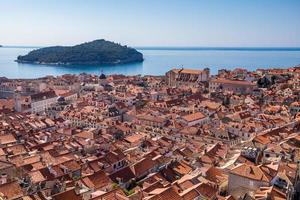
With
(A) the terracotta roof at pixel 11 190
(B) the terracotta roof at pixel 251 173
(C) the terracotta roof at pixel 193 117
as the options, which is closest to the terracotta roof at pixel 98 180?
(A) the terracotta roof at pixel 11 190

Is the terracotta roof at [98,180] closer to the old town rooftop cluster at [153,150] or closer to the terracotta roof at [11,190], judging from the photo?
the old town rooftop cluster at [153,150]

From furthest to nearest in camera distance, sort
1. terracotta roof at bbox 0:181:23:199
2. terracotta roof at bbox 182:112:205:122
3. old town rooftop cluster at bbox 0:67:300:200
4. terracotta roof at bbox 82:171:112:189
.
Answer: terracotta roof at bbox 182:112:205:122 → terracotta roof at bbox 82:171:112:189 → old town rooftop cluster at bbox 0:67:300:200 → terracotta roof at bbox 0:181:23:199

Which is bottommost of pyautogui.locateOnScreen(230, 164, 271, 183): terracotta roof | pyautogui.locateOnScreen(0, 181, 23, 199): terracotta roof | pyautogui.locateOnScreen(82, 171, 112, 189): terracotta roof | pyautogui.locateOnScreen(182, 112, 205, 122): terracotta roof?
pyautogui.locateOnScreen(182, 112, 205, 122): terracotta roof

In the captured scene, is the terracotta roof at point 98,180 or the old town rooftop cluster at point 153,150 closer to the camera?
the old town rooftop cluster at point 153,150

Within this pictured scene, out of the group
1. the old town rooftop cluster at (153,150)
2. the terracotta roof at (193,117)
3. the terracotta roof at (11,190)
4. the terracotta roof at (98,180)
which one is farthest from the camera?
the terracotta roof at (193,117)

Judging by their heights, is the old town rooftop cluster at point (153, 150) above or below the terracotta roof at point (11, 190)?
below

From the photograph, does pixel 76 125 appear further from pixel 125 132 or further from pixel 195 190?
pixel 195 190

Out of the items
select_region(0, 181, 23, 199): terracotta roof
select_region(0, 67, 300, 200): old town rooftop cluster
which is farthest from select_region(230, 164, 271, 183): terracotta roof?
select_region(0, 181, 23, 199): terracotta roof

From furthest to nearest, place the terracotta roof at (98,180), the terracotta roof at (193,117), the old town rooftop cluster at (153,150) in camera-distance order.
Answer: the terracotta roof at (193,117)
the terracotta roof at (98,180)
the old town rooftop cluster at (153,150)

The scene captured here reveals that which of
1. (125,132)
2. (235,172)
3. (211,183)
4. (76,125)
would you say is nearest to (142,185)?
(211,183)

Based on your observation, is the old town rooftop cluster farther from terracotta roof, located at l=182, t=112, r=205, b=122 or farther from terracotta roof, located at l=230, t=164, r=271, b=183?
terracotta roof, located at l=182, t=112, r=205, b=122

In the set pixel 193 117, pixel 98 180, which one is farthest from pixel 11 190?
pixel 193 117
